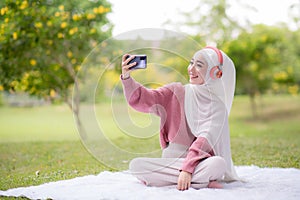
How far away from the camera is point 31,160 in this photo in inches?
150

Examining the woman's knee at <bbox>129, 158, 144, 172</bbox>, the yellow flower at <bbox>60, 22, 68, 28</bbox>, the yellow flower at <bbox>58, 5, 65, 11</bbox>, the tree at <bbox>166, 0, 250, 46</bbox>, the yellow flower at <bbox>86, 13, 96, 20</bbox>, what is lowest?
the woman's knee at <bbox>129, 158, 144, 172</bbox>

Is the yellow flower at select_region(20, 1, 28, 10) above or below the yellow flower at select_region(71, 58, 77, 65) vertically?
above

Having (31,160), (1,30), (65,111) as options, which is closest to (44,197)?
(31,160)

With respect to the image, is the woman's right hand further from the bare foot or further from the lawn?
the bare foot

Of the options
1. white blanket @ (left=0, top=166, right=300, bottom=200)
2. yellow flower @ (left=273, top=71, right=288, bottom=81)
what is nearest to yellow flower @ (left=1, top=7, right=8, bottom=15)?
white blanket @ (left=0, top=166, right=300, bottom=200)

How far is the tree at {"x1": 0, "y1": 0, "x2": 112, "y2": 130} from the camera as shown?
180 inches

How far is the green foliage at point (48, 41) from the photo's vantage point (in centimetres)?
458

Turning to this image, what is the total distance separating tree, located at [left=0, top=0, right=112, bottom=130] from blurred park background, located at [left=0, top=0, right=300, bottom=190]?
0.4 inches

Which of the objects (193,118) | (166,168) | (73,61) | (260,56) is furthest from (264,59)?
(166,168)

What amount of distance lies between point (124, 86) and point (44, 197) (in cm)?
74

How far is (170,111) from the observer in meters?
2.58

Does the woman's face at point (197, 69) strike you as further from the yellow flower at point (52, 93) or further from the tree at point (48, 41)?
the yellow flower at point (52, 93)

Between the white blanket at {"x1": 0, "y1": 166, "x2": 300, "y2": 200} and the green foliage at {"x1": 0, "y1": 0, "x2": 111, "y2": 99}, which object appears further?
the green foliage at {"x1": 0, "y1": 0, "x2": 111, "y2": 99}

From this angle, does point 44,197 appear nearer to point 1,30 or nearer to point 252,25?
point 1,30
